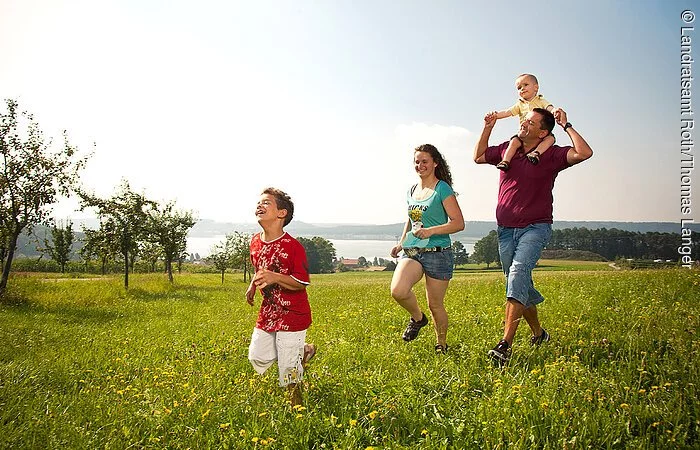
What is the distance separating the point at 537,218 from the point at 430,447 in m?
3.24

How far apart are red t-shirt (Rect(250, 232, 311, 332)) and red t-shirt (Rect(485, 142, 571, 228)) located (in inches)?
106

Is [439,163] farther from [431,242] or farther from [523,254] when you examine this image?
[523,254]

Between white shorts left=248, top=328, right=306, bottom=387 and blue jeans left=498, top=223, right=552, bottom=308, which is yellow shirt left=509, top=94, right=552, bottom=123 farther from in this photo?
white shorts left=248, top=328, right=306, bottom=387

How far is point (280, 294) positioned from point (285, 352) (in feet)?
1.76

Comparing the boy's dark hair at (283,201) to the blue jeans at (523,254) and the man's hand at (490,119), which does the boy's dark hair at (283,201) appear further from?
the man's hand at (490,119)

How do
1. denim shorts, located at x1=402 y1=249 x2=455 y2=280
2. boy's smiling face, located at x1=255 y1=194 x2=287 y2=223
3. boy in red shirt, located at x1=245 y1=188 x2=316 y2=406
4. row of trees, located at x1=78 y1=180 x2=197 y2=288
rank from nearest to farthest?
boy in red shirt, located at x1=245 y1=188 x2=316 y2=406 → boy's smiling face, located at x1=255 y1=194 x2=287 y2=223 → denim shorts, located at x1=402 y1=249 x2=455 y2=280 → row of trees, located at x1=78 y1=180 x2=197 y2=288

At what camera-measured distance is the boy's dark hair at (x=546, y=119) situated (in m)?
5.75

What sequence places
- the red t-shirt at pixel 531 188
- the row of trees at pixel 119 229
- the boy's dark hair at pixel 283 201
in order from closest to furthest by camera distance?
the boy's dark hair at pixel 283 201
the red t-shirt at pixel 531 188
the row of trees at pixel 119 229

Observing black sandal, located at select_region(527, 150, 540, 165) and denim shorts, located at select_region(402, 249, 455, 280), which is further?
denim shorts, located at select_region(402, 249, 455, 280)

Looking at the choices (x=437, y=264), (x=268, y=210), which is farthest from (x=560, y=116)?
(x=268, y=210)

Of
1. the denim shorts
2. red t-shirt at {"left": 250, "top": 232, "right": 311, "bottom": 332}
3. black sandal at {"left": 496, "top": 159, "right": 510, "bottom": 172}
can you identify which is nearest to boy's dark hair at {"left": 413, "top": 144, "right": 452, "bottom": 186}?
black sandal at {"left": 496, "top": 159, "right": 510, "bottom": 172}

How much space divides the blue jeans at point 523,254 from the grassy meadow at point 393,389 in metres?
0.70

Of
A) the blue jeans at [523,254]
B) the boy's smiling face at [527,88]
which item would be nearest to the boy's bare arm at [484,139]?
the boy's smiling face at [527,88]

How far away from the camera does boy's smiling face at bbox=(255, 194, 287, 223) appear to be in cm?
459
